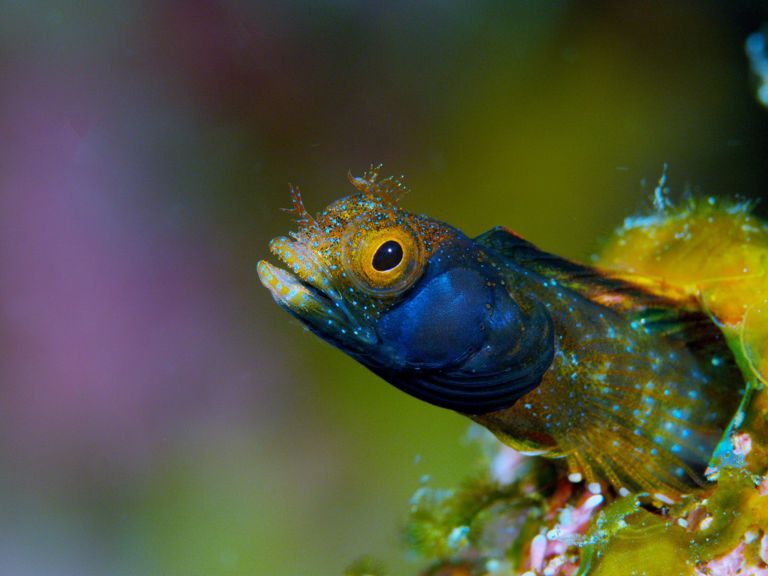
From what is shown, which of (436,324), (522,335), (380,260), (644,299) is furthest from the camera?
(644,299)

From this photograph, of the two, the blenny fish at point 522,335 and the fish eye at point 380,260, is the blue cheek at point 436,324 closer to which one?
the blenny fish at point 522,335

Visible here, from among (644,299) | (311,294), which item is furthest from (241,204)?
(644,299)

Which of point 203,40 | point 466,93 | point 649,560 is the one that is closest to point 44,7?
point 203,40

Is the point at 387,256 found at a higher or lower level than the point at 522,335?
higher

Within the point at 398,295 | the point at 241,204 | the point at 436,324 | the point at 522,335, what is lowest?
the point at 522,335

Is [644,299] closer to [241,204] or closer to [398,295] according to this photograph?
[398,295]

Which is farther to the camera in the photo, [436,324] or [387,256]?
[436,324]

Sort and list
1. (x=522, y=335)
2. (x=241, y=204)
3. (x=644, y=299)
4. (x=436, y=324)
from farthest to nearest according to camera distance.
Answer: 1. (x=241, y=204)
2. (x=644, y=299)
3. (x=522, y=335)
4. (x=436, y=324)
